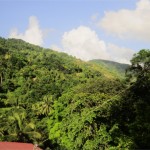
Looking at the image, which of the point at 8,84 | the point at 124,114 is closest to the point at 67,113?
the point at 124,114

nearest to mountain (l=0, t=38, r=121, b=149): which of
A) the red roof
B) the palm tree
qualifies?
the palm tree

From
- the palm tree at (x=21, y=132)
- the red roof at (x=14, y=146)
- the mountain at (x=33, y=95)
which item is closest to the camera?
the red roof at (x=14, y=146)

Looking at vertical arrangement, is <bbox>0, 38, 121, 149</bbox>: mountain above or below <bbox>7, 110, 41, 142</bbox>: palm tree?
above

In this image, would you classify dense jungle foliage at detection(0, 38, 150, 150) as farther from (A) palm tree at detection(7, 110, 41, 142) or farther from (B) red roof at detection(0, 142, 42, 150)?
(B) red roof at detection(0, 142, 42, 150)

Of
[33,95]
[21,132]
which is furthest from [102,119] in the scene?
[33,95]

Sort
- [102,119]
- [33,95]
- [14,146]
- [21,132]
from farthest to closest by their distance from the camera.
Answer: [33,95], [21,132], [102,119], [14,146]

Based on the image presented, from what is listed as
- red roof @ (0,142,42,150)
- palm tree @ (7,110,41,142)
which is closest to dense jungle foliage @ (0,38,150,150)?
palm tree @ (7,110,41,142)

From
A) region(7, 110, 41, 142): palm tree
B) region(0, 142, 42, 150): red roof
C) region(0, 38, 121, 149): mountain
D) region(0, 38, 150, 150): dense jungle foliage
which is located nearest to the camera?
region(0, 142, 42, 150): red roof

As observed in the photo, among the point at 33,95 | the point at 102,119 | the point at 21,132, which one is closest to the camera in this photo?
the point at 102,119

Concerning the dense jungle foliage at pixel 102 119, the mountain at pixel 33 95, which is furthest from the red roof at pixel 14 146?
the mountain at pixel 33 95

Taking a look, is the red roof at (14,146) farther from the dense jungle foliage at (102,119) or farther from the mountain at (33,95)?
the mountain at (33,95)

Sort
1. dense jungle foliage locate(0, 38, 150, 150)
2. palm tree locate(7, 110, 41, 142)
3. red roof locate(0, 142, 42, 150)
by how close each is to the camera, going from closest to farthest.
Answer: red roof locate(0, 142, 42, 150) < dense jungle foliage locate(0, 38, 150, 150) < palm tree locate(7, 110, 41, 142)

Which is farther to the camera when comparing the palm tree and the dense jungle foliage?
the palm tree

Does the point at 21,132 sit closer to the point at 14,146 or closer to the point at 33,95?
the point at 14,146
